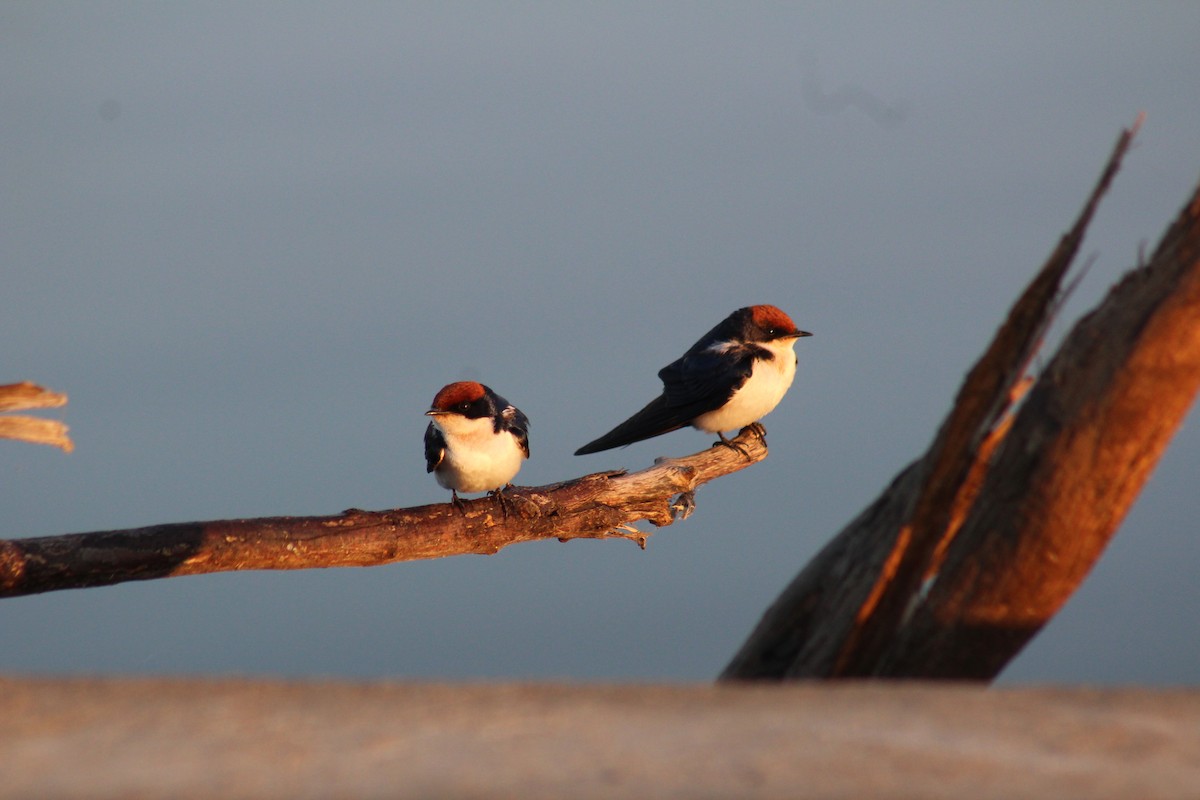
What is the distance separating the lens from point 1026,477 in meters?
4.06

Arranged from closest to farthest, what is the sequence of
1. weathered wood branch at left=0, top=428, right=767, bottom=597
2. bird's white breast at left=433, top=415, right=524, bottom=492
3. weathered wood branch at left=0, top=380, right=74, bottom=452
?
weathered wood branch at left=0, top=380, right=74, bottom=452 → weathered wood branch at left=0, top=428, right=767, bottom=597 → bird's white breast at left=433, top=415, right=524, bottom=492

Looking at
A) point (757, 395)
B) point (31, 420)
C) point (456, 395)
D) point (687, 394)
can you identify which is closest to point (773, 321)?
point (757, 395)

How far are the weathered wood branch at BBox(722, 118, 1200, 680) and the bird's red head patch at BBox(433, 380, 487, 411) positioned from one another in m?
2.51

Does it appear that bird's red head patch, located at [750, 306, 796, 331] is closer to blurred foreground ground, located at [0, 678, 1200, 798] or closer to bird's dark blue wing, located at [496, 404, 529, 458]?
bird's dark blue wing, located at [496, 404, 529, 458]

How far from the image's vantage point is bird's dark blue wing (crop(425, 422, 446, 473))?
6406 mm

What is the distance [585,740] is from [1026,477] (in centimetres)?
167

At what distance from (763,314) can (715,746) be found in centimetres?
437

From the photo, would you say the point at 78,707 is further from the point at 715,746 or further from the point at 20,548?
the point at 20,548

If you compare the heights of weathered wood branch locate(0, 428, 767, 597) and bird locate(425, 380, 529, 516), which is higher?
bird locate(425, 380, 529, 516)

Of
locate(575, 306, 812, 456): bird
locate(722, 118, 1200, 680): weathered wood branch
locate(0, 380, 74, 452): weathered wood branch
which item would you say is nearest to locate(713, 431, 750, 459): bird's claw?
locate(575, 306, 812, 456): bird

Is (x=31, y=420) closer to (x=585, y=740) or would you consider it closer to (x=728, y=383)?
(x=585, y=740)

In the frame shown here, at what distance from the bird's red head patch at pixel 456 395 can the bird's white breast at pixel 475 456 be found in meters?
0.06

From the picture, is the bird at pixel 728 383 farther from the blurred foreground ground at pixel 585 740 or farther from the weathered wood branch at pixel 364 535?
the blurred foreground ground at pixel 585 740

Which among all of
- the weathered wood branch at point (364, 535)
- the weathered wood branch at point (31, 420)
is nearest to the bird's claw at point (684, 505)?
the weathered wood branch at point (364, 535)
